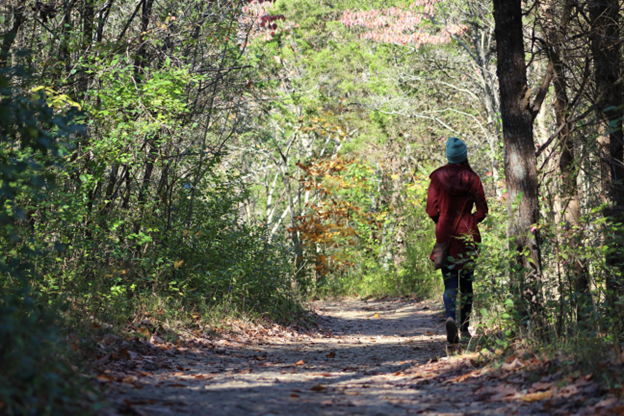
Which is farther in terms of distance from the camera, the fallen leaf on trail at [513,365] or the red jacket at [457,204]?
the red jacket at [457,204]

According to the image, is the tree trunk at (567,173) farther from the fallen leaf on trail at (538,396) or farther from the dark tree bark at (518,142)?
the fallen leaf on trail at (538,396)

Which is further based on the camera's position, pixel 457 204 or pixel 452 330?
pixel 457 204

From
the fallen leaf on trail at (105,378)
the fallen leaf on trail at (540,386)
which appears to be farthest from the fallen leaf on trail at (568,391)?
the fallen leaf on trail at (105,378)

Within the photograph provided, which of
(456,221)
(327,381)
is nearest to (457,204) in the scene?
(456,221)

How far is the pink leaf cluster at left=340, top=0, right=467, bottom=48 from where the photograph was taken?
16.2m

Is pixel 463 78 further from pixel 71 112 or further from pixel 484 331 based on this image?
pixel 71 112

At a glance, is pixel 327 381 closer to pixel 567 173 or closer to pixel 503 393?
pixel 503 393

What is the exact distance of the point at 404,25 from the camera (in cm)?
1730

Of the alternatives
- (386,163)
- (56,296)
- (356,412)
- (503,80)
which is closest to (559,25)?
(503,80)

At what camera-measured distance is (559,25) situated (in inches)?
250

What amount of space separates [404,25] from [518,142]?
12.8 m

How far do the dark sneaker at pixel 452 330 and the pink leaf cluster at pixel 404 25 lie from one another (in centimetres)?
1155

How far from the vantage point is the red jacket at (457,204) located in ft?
20.2

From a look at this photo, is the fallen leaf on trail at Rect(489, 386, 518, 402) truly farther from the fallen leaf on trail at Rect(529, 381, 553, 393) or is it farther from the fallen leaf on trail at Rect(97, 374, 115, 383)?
the fallen leaf on trail at Rect(97, 374, 115, 383)
